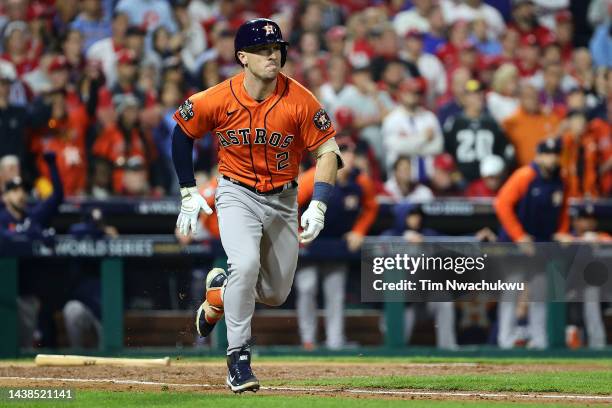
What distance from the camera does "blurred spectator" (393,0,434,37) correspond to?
13867 mm

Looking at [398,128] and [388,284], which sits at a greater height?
[398,128]

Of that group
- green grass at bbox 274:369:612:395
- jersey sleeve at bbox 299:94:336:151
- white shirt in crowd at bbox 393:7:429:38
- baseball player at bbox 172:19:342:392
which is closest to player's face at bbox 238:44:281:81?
baseball player at bbox 172:19:342:392

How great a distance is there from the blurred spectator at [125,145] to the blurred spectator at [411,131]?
2334 millimetres

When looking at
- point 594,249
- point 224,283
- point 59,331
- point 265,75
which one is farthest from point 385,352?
point 265,75

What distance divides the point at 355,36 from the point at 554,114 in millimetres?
2330

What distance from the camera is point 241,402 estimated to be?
20.1 ft

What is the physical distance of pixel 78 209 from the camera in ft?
36.2

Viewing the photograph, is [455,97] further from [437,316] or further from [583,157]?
[437,316]

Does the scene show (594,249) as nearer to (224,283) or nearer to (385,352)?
(385,352)

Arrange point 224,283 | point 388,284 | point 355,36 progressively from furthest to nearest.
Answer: point 355,36
point 388,284
point 224,283

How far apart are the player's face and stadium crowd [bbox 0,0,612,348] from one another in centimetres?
413

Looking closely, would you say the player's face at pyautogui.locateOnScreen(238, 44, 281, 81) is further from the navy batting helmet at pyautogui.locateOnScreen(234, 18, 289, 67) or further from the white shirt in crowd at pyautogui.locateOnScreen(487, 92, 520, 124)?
the white shirt in crowd at pyautogui.locateOnScreen(487, 92, 520, 124)

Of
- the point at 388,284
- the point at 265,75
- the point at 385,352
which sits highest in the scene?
the point at 265,75

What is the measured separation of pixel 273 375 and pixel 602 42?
7.88m
